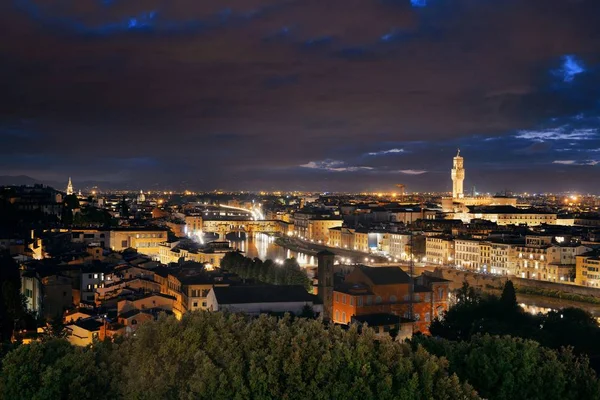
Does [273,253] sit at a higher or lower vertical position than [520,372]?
lower

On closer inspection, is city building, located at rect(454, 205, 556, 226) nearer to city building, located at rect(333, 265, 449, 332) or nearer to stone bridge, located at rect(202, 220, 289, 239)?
stone bridge, located at rect(202, 220, 289, 239)

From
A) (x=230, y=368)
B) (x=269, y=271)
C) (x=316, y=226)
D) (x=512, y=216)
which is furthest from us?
(x=512, y=216)

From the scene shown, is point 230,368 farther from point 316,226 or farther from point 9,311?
point 316,226

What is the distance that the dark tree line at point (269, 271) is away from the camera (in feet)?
52.4

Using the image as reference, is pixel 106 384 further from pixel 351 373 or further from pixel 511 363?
pixel 511 363

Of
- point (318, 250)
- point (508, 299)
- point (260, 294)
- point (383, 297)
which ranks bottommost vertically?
point (318, 250)

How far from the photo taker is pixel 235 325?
7219 millimetres

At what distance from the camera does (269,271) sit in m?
16.6

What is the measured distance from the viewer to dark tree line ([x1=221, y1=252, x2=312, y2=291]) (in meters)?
16.0

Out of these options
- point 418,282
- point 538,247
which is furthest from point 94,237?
point 538,247

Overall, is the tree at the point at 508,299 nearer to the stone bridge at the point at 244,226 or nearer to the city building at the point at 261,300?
the city building at the point at 261,300

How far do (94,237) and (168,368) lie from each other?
1656cm

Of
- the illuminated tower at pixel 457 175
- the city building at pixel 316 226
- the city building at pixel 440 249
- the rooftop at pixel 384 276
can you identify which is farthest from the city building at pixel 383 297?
the illuminated tower at pixel 457 175

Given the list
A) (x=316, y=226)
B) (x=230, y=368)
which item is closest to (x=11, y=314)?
(x=230, y=368)
